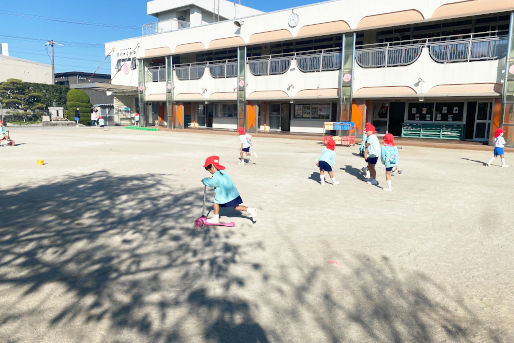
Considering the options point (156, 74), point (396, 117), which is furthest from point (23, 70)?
point (396, 117)

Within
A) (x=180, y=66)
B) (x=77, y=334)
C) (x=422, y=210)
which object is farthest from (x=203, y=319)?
(x=180, y=66)

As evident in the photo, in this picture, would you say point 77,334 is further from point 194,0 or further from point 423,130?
point 194,0

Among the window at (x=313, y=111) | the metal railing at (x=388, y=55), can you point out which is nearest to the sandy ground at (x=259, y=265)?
the metal railing at (x=388, y=55)

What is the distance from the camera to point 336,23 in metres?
22.4

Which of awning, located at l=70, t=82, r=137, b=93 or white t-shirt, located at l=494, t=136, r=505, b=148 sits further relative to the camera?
awning, located at l=70, t=82, r=137, b=93

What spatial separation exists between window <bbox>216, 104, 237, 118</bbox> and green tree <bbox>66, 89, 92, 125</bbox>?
16314mm

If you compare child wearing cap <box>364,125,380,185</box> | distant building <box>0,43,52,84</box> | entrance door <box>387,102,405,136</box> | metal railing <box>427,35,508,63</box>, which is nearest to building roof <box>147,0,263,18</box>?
entrance door <box>387,102,405,136</box>

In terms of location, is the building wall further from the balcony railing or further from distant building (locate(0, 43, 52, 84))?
the balcony railing

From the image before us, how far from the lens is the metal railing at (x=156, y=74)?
3256 centimetres

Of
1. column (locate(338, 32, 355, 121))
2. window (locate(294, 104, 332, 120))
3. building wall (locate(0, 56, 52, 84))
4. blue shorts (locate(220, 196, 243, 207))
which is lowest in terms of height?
blue shorts (locate(220, 196, 243, 207))

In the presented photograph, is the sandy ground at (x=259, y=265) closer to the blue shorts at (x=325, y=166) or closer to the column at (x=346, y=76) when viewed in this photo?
the blue shorts at (x=325, y=166)

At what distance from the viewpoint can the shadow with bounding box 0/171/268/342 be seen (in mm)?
3098

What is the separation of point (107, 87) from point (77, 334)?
114ft

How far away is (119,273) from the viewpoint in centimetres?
409
